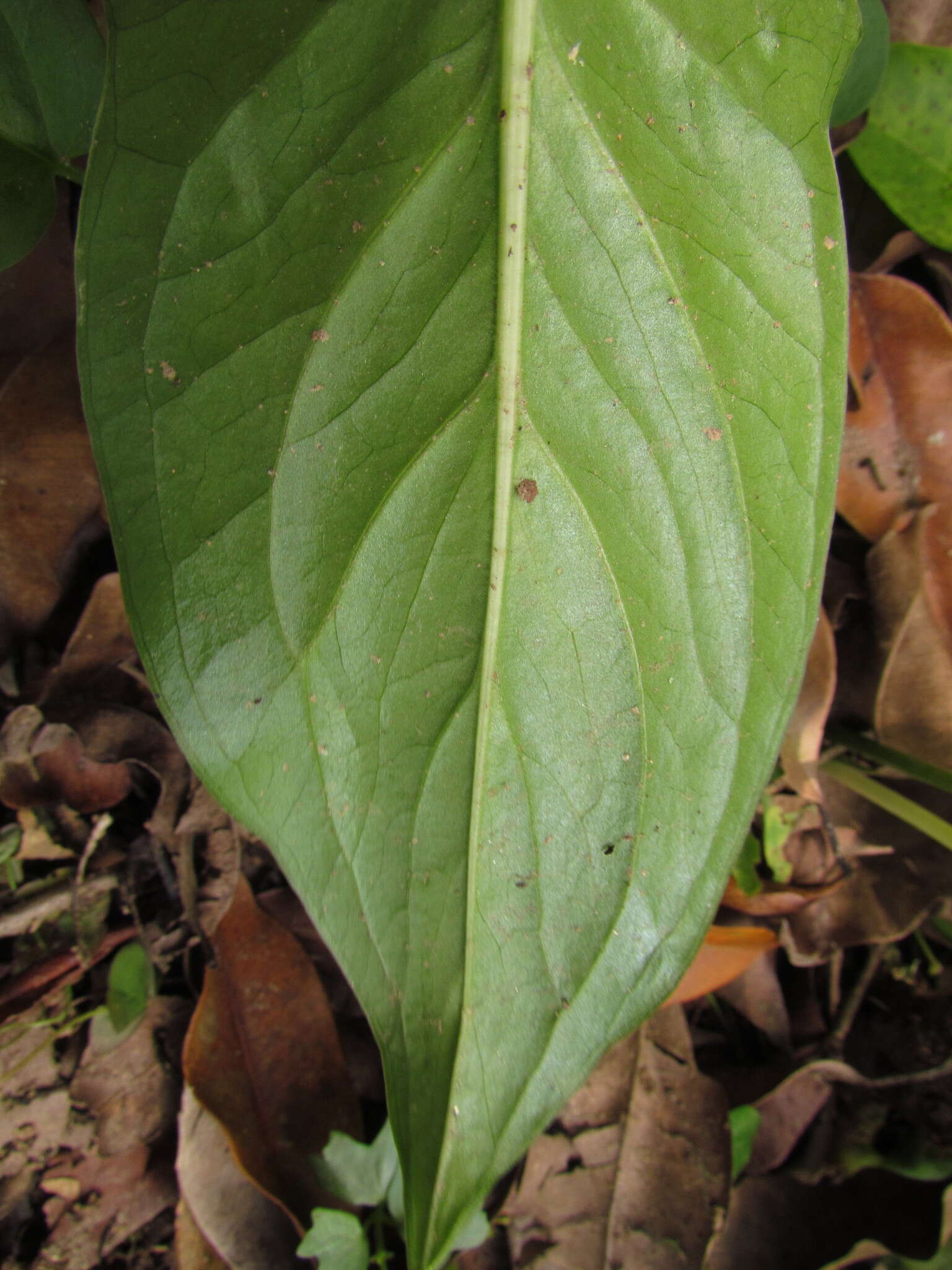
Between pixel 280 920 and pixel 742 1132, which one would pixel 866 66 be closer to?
→ pixel 280 920

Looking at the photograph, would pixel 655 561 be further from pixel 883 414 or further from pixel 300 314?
pixel 883 414

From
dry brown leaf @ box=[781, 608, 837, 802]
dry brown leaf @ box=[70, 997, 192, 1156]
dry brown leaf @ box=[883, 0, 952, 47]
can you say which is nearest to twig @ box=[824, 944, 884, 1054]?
dry brown leaf @ box=[781, 608, 837, 802]

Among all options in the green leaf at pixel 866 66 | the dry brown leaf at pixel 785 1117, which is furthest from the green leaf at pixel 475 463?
the dry brown leaf at pixel 785 1117

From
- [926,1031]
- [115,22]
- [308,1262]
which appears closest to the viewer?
[115,22]

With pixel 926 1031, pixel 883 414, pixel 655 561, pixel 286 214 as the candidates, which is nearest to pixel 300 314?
pixel 286 214

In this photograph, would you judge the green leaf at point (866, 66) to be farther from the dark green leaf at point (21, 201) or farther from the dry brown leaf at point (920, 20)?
the dark green leaf at point (21, 201)
